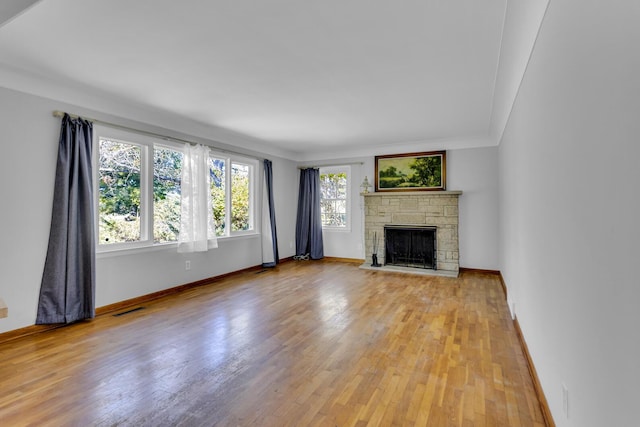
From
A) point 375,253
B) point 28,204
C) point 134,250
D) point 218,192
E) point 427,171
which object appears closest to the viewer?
point 28,204

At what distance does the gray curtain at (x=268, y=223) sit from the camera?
20.5ft

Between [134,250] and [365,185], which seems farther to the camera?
[365,185]

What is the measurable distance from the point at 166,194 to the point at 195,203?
1.34ft

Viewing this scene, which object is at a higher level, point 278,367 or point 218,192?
point 218,192

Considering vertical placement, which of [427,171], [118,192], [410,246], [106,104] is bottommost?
[410,246]

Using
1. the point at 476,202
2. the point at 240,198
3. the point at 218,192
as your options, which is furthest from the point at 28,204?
the point at 476,202

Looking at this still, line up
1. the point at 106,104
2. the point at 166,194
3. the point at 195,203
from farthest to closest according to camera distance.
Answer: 1. the point at 195,203
2. the point at 166,194
3. the point at 106,104

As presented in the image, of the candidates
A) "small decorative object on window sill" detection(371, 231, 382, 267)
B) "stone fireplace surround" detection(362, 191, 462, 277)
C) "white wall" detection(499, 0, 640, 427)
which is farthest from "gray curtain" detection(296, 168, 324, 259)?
"white wall" detection(499, 0, 640, 427)

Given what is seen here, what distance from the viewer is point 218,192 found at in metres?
5.42

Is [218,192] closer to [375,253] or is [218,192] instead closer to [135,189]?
[135,189]

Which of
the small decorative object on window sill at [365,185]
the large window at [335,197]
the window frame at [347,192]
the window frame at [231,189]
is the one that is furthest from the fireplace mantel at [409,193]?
the window frame at [231,189]

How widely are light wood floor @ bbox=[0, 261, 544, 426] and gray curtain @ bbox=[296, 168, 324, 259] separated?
9.94 feet

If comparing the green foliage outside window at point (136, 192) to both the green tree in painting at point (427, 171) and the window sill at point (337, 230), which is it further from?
the green tree in painting at point (427, 171)

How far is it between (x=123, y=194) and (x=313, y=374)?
325 centimetres
